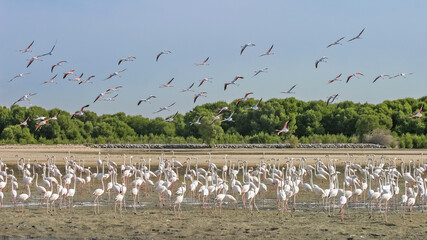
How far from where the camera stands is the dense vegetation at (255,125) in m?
82.9

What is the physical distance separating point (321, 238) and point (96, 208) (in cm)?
823

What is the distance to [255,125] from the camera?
95125 millimetres

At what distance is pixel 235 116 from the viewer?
102000mm

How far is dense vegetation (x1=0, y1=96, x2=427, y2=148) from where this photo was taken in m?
82.9

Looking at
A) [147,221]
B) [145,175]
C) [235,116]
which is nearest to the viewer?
[147,221]

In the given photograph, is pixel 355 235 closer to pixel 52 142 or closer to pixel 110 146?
pixel 110 146

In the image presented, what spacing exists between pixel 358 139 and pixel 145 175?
197 feet

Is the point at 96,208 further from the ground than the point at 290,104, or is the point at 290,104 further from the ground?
the point at 290,104

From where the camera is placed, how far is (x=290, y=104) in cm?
10675

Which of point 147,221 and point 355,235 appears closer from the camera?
point 355,235

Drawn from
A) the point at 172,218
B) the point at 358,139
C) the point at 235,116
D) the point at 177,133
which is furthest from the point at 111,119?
the point at 172,218

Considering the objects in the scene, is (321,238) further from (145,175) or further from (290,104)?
(290,104)

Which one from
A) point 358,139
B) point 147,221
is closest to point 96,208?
point 147,221

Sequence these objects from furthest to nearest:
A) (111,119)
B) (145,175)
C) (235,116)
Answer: (111,119) → (235,116) → (145,175)
